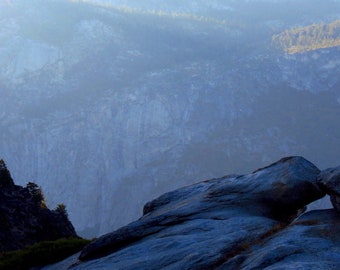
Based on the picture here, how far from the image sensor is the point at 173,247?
13953 millimetres

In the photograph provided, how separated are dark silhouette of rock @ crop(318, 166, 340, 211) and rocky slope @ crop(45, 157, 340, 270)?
29mm

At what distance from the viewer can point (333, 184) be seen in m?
14.0

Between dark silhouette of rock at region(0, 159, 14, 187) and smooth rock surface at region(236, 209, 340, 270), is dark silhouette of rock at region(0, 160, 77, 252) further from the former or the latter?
smooth rock surface at region(236, 209, 340, 270)

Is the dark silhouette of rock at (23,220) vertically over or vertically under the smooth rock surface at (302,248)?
over

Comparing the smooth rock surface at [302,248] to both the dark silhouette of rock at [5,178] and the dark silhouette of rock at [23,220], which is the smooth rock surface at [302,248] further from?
the dark silhouette of rock at [5,178]

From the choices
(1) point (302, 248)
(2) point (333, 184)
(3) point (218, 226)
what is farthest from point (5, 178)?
(1) point (302, 248)

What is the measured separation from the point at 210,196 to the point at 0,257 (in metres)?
9.73

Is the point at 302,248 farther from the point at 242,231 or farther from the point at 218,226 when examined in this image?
the point at 218,226

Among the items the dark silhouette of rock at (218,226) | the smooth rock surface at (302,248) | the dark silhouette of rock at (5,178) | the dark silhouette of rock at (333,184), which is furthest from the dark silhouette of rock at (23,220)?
the smooth rock surface at (302,248)

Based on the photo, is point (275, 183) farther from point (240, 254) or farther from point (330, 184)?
point (240, 254)

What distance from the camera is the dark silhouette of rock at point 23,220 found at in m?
A: 35.2

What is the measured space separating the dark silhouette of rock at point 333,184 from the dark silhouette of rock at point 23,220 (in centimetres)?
2458

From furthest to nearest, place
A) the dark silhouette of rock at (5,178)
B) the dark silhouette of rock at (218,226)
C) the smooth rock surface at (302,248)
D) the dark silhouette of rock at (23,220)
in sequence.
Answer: the dark silhouette of rock at (5,178)
the dark silhouette of rock at (23,220)
the dark silhouette of rock at (218,226)
the smooth rock surface at (302,248)

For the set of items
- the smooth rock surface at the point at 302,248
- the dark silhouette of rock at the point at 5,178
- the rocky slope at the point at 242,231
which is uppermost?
the dark silhouette of rock at the point at 5,178
